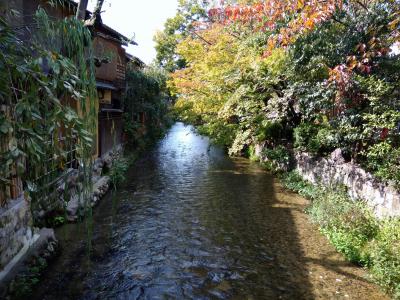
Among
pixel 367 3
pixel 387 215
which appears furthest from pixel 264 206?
pixel 367 3

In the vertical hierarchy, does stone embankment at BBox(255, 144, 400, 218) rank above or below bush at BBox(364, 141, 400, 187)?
below

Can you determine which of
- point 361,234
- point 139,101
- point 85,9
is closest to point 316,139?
point 361,234

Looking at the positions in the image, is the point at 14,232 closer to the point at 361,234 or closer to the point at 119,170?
the point at 361,234

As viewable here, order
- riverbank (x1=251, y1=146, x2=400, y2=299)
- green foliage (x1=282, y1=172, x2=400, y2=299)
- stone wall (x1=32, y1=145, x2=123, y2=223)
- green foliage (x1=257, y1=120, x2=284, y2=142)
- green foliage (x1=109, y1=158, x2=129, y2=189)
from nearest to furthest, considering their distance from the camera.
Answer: stone wall (x1=32, y1=145, x2=123, y2=223), green foliage (x1=282, y1=172, x2=400, y2=299), riverbank (x1=251, y1=146, x2=400, y2=299), green foliage (x1=109, y1=158, x2=129, y2=189), green foliage (x1=257, y1=120, x2=284, y2=142)

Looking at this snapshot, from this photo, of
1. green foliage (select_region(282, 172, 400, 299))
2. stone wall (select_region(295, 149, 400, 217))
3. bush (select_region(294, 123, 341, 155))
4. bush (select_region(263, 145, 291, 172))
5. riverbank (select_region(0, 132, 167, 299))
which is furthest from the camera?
bush (select_region(263, 145, 291, 172))

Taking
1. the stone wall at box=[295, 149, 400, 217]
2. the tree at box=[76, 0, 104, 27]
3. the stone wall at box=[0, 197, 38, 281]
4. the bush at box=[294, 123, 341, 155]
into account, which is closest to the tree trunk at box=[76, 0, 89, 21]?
the tree at box=[76, 0, 104, 27]

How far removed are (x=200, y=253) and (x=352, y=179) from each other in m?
6.13

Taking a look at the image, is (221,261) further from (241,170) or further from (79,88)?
(241,170)

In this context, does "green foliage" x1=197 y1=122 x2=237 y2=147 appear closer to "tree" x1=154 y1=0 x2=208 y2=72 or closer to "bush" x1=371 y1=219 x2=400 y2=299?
"bush" x1=371 y1=219 x2=400 y2=299

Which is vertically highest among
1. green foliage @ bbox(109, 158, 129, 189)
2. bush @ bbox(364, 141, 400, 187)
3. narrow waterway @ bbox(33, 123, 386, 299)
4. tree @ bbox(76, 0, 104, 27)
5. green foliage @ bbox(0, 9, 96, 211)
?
tree @ bbox(76, 0, 104, 27)

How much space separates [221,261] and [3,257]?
4.69 m

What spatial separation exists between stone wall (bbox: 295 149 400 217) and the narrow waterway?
1505mm

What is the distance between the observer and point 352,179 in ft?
36.0

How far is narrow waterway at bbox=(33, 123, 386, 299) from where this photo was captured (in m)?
6.65
